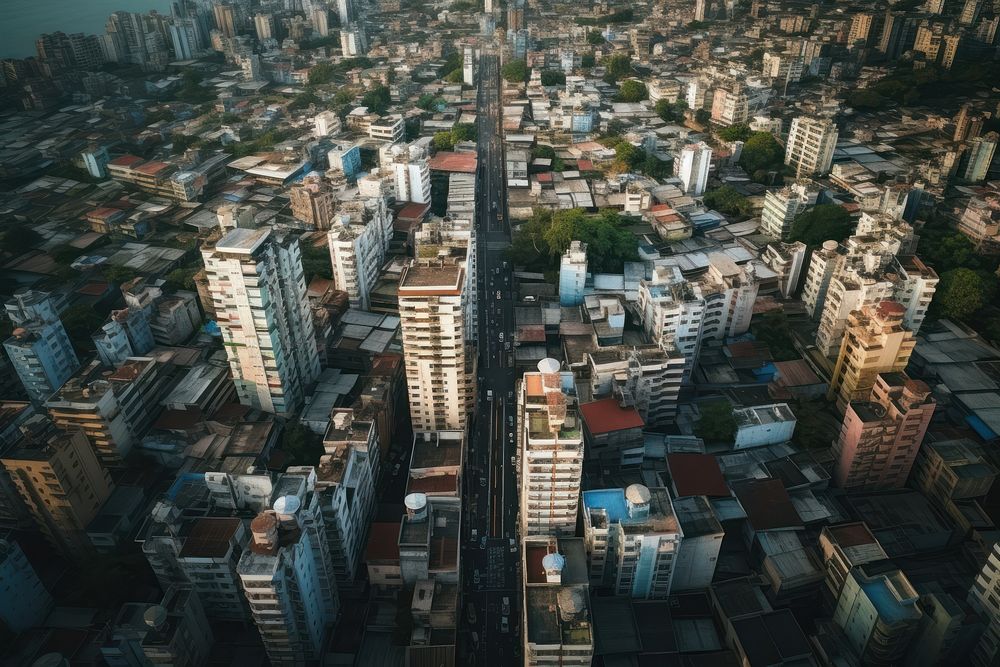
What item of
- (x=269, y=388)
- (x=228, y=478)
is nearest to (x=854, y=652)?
(x=228, y=478)

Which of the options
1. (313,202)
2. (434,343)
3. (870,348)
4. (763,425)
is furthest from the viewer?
(313,202)

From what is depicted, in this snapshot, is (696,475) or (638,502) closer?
(638,502)

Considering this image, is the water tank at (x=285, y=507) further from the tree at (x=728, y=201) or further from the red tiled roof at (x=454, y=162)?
the tree at (x=728, y=201)

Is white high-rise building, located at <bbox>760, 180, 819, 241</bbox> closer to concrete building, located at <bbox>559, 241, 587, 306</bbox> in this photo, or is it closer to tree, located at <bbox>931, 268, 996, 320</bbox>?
tree, located at <bbox>931, 268, 996, 320</bbox>

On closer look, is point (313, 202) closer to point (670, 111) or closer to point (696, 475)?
point (696, 475)

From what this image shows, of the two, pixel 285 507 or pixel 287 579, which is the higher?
pixel 285 507

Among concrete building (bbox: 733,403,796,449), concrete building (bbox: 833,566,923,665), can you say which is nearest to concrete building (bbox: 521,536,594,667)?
concrete building (bbox: 833,566,923,665)

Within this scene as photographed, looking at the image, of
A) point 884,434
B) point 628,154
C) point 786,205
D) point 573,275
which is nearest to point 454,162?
point 628,154
